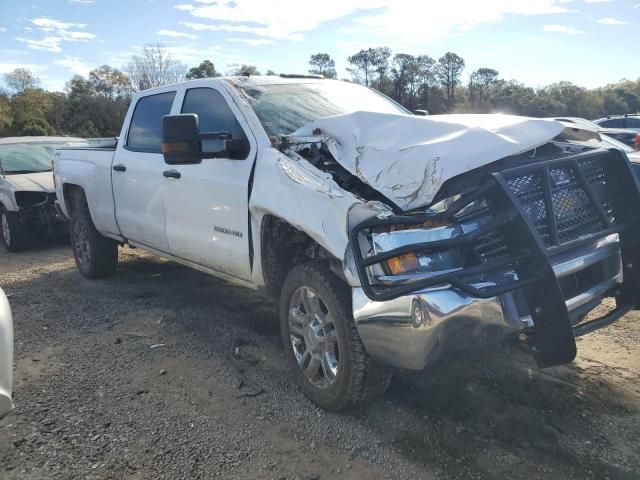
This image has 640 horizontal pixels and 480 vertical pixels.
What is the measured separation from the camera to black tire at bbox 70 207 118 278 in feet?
20.4

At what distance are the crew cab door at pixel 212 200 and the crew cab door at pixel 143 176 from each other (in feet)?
0.76

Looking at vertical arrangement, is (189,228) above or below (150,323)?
above

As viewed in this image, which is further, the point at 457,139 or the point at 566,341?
the point at 457,139

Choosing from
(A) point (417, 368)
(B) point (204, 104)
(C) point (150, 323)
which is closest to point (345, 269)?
(A) point (417, 368)

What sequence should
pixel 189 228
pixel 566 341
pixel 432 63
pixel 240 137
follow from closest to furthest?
1. pixel 566 341
2. pixel 240 137
3. pixel 189 228
4. pixel 432 63

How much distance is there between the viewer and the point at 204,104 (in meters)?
4.39

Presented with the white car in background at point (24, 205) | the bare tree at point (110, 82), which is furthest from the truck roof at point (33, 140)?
the bare tree at point (110, 82)

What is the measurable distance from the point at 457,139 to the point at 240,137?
1.63m

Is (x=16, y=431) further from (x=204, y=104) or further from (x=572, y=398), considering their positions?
(x=572, y=398)

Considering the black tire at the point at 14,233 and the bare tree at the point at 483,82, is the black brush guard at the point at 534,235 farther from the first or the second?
the bare tree at the point at 483,82

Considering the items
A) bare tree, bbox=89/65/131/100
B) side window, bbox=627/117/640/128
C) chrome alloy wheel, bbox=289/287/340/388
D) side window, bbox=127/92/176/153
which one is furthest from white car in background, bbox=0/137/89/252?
bare tree, bbox=89/65/131/100

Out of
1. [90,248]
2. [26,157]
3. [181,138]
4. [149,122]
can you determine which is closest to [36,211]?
[26,157]

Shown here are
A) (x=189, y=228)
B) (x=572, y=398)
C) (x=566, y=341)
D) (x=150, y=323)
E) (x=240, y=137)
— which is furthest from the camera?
(x=150, y=323)

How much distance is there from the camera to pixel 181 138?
11.8 feet
